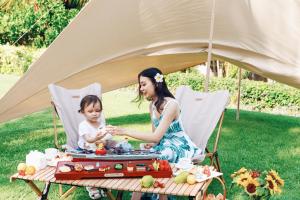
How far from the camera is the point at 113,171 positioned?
2746 mm

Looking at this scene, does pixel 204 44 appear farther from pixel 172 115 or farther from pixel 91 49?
pixel 172 115

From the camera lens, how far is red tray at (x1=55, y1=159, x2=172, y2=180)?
2725mm

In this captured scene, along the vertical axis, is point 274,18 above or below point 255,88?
above

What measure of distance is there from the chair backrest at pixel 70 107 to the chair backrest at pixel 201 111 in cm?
71

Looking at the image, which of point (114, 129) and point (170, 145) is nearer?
point (114, 129)

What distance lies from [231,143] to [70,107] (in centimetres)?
214

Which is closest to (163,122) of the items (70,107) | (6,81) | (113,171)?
(113,171)

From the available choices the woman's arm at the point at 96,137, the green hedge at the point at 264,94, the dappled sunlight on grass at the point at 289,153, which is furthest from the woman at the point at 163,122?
the green hedge at the point at 264,94

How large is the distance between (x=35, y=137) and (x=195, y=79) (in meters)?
4.92

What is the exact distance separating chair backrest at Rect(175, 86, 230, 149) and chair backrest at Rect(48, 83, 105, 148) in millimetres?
715

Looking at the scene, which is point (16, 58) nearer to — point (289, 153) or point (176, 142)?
point (289, 153)

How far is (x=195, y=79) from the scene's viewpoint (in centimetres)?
1009

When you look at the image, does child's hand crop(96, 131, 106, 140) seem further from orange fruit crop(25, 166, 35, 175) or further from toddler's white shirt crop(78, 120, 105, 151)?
orange fruit crop(25, 166, 35, 175)

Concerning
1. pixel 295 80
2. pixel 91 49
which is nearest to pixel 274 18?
pixel 295 80
